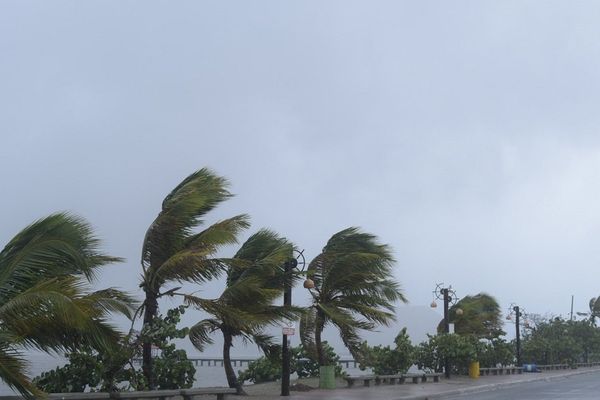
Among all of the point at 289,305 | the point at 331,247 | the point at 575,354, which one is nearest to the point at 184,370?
the point at 289,305

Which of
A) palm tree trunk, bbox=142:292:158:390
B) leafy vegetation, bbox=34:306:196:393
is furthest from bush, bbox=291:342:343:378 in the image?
palm tree trunk, bbox=142:292:158:390

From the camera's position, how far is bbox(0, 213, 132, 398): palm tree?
10.8 metres

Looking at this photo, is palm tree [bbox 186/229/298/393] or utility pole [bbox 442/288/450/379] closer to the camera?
palm tree [bbox 186/229/298/393]

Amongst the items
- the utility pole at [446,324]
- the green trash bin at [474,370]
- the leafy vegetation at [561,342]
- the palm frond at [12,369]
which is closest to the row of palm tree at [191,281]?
the palm frond at [12,369]

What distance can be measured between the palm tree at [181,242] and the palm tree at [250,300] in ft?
2.27

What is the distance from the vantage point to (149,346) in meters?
18.8

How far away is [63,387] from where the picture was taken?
56.0 ft

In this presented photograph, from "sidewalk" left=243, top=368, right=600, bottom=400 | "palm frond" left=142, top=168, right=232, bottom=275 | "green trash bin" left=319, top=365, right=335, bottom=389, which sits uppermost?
"palm frond" left=142, top=168, right=232, bottom=275

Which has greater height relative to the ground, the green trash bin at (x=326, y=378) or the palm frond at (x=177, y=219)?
the palm frond at (x=177, y=219)

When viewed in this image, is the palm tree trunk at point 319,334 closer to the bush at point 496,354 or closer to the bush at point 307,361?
the bush at point 307,361

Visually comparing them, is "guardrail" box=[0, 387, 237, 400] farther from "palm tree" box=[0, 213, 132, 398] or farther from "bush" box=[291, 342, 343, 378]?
"bush" box=[291, 342, 343, 378]

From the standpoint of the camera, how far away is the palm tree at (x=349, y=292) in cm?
2661

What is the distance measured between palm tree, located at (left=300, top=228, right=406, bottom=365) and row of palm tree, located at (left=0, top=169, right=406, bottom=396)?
1.5 inches

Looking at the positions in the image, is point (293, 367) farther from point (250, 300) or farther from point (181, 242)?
Result: point (181, 242)
